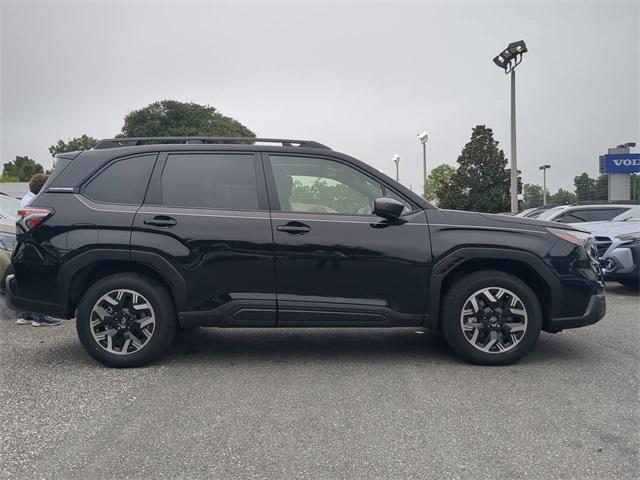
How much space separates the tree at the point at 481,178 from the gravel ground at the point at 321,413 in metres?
29.7

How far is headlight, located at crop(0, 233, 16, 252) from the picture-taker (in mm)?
6805

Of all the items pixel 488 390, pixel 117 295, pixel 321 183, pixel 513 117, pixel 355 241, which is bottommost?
pixel 488 390

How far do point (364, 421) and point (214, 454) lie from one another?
101cm

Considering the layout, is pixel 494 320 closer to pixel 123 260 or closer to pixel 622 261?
pixel 123 260

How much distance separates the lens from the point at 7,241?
688 cm

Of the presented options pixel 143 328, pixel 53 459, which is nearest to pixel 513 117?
pixel 143 328

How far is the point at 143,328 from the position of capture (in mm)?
4820

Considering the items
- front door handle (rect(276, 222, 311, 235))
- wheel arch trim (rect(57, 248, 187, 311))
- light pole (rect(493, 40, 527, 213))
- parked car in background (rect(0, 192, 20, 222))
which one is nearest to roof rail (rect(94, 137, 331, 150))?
front door handle (rect(276, 222, 311, 235))

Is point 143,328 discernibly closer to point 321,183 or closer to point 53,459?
point 53,459

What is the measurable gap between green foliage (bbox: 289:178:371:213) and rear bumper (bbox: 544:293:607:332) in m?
1.91

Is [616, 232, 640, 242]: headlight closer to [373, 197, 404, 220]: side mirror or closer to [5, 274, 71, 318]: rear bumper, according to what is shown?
[373, 197, 404, 220]: side mirror

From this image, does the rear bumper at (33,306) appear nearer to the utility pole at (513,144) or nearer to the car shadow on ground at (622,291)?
the car shadow on ground at (622,291)

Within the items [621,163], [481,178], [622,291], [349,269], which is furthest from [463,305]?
[481,178]

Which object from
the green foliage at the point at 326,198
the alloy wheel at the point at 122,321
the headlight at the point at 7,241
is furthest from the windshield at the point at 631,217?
the headlight at the point at 7,241
